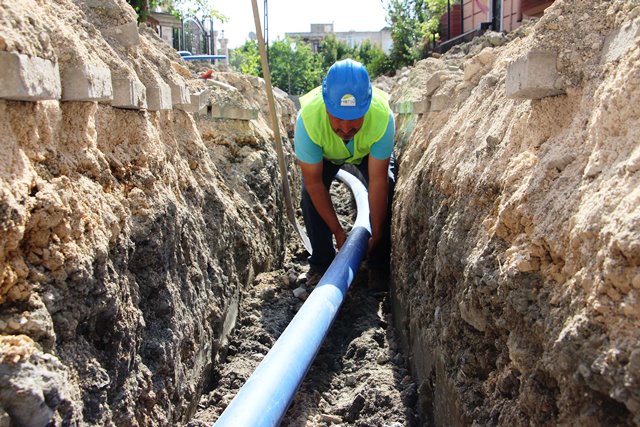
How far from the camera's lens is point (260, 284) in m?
4.46

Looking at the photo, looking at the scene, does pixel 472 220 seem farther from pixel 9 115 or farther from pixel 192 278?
pixel 9 115

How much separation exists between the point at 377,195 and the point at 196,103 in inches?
56.7

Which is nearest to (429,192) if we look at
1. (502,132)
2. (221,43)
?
(502,132)

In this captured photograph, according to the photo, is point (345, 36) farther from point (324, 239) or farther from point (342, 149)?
point (342, 149)

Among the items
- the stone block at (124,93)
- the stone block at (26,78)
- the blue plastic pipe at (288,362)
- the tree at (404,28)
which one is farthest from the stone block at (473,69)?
the tree at (404,28)

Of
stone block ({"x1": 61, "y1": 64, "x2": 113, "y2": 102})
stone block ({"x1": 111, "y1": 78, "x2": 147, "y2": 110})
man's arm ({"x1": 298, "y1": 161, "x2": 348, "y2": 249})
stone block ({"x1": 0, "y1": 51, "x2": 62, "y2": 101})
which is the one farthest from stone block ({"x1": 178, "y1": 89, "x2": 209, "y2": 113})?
stone block ({"x1": 0, "y1": 51, "x2": 62, "y2": 101})

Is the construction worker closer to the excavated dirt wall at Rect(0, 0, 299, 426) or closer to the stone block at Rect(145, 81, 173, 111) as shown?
the excavated dirt wall at Rect(0, 0, 299, 426)

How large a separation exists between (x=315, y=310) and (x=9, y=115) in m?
1.59

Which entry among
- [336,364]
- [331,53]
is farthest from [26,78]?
[331,53]

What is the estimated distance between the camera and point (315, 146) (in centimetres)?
434

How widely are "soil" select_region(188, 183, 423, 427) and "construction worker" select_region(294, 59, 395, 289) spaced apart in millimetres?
281

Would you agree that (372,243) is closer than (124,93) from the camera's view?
No

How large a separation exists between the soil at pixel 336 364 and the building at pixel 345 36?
142ft

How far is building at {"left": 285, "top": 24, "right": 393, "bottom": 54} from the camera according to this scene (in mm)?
47969
